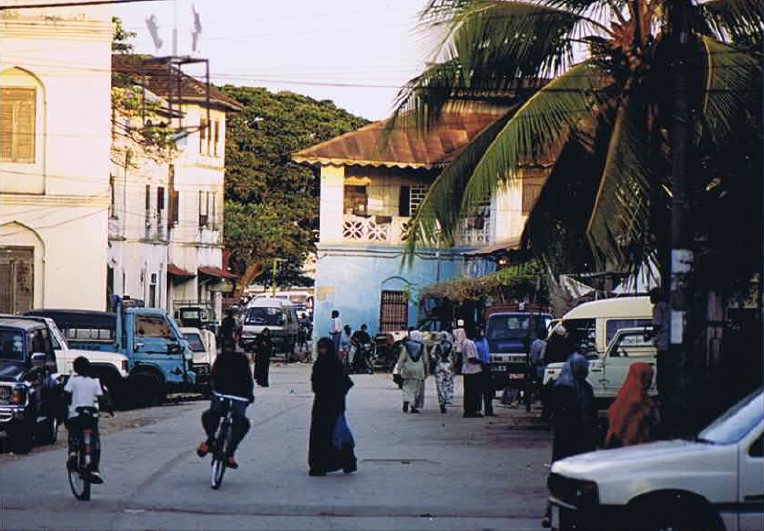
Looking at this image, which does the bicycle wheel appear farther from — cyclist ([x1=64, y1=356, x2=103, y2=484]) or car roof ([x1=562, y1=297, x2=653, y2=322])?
car roof ([x1=562, y1=297, x2=653, y2=322])

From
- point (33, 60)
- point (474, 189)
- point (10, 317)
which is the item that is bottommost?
point (10, 317)

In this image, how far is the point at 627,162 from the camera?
62.7ft

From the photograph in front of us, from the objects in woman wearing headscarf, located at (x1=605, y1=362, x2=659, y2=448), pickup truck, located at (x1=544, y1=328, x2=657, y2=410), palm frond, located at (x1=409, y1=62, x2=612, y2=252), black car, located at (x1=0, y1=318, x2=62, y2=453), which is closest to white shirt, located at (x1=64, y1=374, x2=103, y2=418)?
black car, located at (x1=0, y1=318, x2=62, y2=453)

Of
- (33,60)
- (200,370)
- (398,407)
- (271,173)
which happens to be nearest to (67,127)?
(33,60)

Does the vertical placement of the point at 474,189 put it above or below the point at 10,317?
above

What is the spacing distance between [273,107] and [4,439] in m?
54.4

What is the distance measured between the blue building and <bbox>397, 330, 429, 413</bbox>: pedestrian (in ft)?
64.1

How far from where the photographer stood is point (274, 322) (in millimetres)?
59312

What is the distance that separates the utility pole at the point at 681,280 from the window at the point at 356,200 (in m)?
35.9

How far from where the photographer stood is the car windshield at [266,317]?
59.4 meters

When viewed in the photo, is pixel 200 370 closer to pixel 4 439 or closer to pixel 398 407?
pixel 398 407

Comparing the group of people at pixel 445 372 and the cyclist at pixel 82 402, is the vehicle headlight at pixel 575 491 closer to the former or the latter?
the cyclist at pixel 82 402

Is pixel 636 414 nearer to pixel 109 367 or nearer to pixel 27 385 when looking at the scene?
pixel 27 385

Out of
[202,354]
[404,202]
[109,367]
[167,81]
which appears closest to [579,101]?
[109,367]
